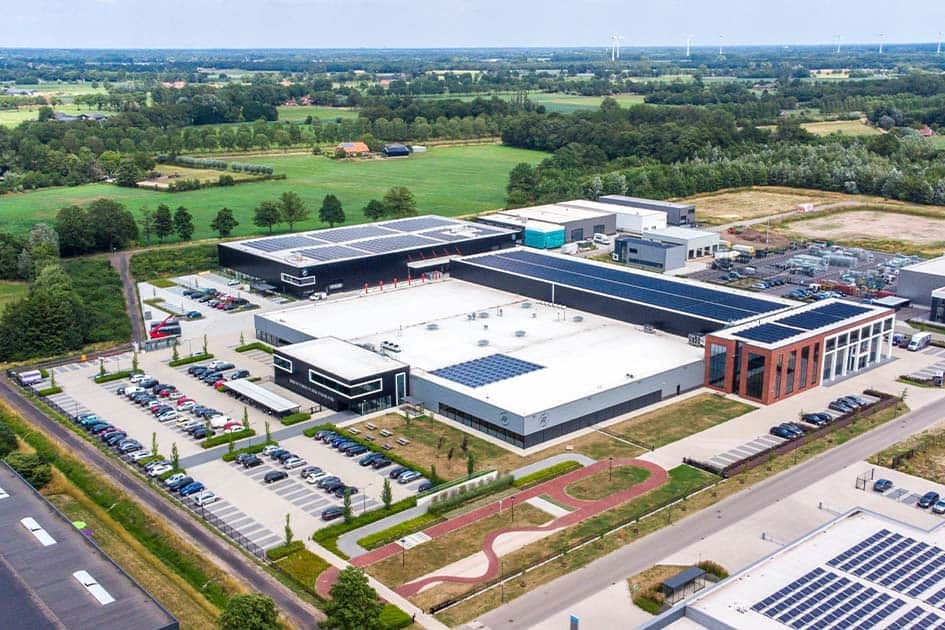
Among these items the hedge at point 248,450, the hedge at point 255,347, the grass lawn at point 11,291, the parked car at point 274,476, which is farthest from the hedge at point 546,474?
the grass lawn at point 11,291

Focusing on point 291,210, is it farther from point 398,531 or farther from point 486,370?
point 398,531

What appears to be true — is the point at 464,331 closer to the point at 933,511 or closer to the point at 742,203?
the point at 933,511

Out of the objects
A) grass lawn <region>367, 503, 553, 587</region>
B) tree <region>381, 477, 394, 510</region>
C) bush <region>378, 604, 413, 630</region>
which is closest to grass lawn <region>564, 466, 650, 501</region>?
grass lawn <region>367, 503, 553, 587</region>

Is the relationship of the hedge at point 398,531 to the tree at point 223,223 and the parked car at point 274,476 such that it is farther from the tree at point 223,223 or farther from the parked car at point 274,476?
the tree at point 223,223

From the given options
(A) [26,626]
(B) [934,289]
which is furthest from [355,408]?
(B) [934,289]

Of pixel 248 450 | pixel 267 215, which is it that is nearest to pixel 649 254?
pixel 267 215

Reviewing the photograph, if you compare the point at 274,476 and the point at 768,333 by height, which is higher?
the point at 768,333

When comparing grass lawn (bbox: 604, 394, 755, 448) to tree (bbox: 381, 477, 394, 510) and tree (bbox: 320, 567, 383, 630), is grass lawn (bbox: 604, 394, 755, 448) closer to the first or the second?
tree (bbox: 381, 477, 394, 510)
